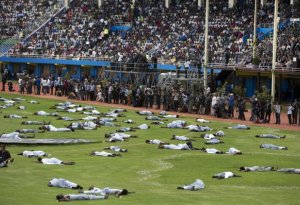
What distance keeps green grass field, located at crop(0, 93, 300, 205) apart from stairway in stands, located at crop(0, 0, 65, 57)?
54737 mm

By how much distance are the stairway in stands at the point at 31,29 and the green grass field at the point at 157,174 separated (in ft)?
180

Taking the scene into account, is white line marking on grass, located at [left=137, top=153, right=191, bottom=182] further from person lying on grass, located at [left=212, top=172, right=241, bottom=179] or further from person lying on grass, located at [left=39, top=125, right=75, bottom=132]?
person lying on grass, located at [left=39, top=125, right=75, bottom=132]

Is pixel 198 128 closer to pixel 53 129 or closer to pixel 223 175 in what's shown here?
pixel 53 129

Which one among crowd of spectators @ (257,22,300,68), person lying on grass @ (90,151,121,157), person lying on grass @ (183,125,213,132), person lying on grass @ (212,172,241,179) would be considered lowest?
person lying on grass @ (183,125,213,132)

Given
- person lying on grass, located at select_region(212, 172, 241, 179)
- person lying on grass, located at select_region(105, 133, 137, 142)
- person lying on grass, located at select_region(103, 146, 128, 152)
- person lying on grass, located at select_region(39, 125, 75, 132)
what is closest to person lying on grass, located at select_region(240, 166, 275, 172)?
person lying on grass, located at select_region(212, 172, 241, 179)

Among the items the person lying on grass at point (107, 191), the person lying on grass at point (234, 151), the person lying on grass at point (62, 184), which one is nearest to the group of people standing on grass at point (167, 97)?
the person lying on grass at point (234, 151)

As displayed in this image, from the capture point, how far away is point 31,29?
94.5 metres

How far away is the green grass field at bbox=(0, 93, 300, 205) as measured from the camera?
2194cm

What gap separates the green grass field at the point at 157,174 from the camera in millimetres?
21938

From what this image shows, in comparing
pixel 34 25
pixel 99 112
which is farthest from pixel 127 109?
pixel 34 25

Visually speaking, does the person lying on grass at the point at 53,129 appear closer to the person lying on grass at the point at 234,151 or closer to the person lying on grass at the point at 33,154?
the person lying on grass at the point at 33,154

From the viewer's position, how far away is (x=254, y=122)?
47.5 metres

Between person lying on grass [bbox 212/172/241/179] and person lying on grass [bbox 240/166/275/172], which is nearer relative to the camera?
person lying on grass [bbox 212/172/241/179]

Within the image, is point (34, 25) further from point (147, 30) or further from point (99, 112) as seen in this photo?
point (99, 112)
